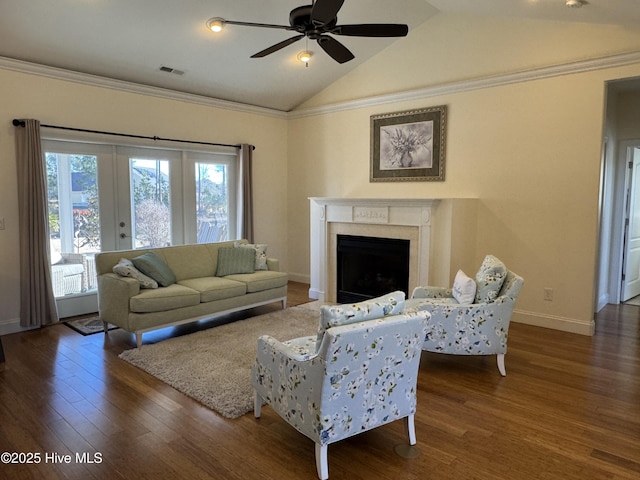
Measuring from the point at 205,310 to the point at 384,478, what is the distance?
2875mm

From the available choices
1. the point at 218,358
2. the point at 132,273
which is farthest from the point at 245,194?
the point at 218,358

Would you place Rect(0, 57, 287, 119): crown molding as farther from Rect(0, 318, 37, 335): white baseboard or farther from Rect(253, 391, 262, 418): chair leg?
Rect(253, 391, 262, 418): chair leg

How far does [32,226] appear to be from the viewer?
4.58 m

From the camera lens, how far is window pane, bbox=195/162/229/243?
251 inches

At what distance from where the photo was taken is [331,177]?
6.77 meters

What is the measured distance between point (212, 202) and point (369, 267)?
2.56m

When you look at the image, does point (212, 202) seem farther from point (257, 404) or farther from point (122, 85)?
point (257, 404)

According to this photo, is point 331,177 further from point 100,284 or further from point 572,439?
point 572,439

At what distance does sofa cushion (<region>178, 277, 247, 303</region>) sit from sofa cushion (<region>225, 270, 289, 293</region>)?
9 cm

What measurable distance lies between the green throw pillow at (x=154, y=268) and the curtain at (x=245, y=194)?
6.61ft

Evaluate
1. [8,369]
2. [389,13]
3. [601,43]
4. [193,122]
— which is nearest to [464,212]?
[601,43]

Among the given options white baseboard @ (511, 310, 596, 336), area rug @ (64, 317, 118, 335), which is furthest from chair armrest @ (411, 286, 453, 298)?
area rug @ (64, 317, 118, 335)

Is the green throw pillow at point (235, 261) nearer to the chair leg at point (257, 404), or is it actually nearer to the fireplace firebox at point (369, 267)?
the fireplace firebox at point (369, 267)

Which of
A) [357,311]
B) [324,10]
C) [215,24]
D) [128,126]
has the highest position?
[215,24]
